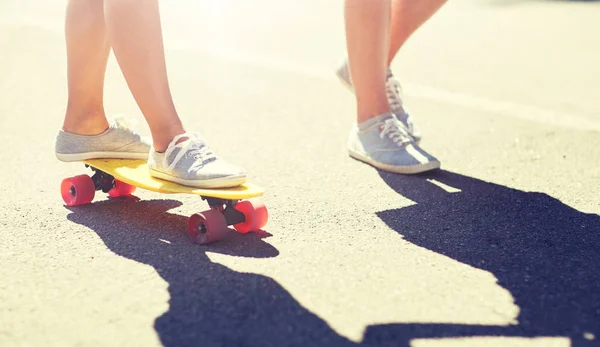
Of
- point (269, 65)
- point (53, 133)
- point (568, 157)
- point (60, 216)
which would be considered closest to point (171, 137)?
point (60, 216)

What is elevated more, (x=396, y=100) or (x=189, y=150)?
(x=189, y=150)

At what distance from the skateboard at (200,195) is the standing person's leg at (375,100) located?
97 centimetres

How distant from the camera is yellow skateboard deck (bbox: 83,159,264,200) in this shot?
2576mm

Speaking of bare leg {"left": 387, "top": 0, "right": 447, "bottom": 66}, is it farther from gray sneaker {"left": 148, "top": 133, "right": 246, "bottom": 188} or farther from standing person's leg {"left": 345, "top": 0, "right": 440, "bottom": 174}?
gray sneaker {"left": 148, "top": 133, "right": 246, "bottom": 188}

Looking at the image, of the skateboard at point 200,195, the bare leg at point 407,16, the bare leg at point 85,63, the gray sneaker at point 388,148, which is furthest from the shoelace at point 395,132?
the bare leg at point 85,63

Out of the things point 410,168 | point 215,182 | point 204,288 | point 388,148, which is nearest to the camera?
point 204,288

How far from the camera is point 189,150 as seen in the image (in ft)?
8.87

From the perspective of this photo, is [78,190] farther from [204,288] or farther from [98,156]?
[204,288]

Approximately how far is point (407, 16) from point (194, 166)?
1701mm

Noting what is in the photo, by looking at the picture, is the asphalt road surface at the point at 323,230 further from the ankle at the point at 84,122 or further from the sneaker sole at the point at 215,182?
the ankle at the point at 84,122

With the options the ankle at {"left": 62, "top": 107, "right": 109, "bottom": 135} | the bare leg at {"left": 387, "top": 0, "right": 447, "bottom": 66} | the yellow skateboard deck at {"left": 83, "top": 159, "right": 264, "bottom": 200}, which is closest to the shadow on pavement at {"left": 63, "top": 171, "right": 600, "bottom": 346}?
the yellow skateboard deck at {"left": 83, "top": 159, "right": 264, "bottom": 200}

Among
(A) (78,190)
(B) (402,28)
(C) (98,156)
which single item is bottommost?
(A) (78,190)

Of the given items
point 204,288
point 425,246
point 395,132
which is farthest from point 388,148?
point 204,288

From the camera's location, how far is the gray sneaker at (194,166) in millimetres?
2623
